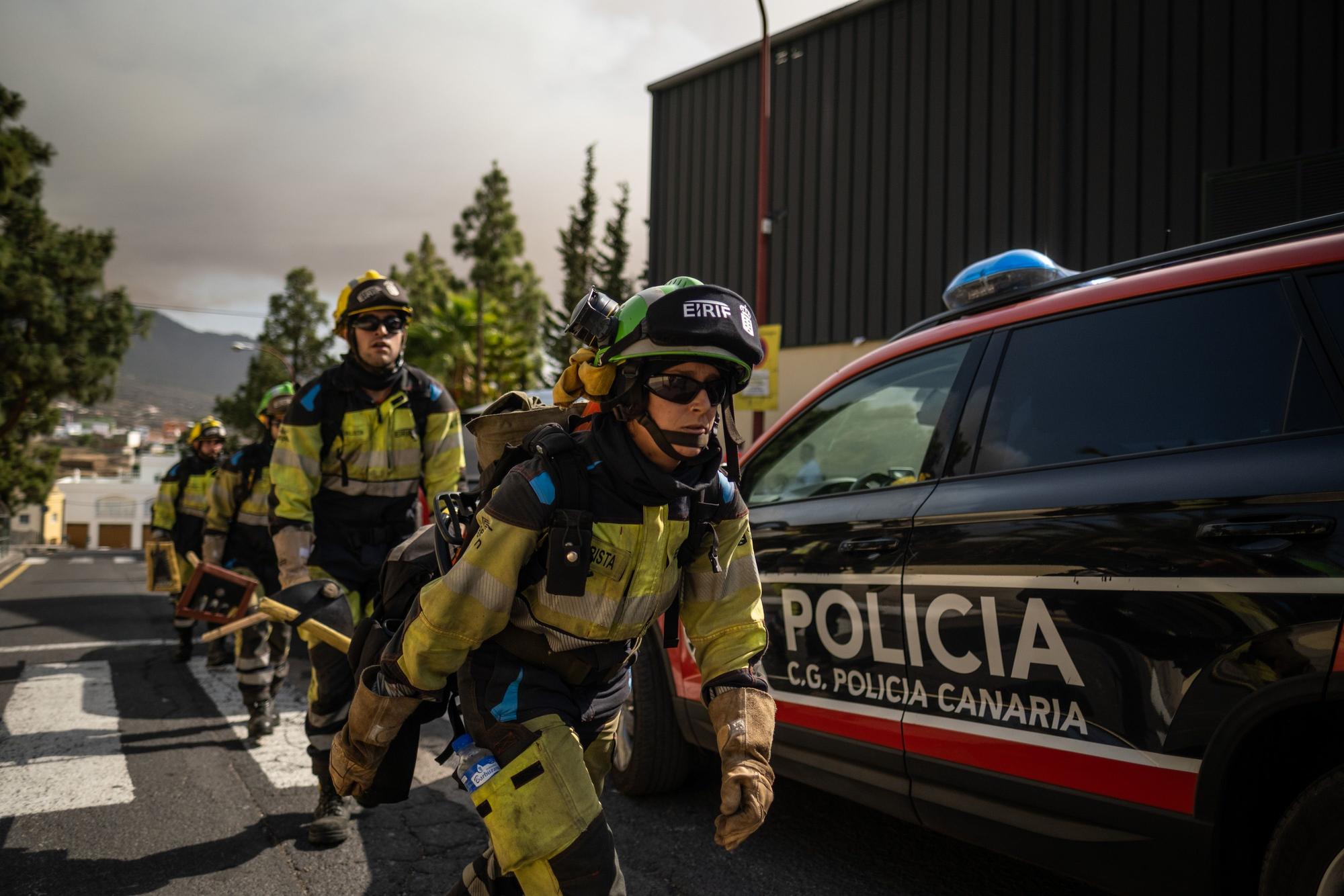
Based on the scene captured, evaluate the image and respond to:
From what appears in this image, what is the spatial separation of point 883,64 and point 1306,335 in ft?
43.4

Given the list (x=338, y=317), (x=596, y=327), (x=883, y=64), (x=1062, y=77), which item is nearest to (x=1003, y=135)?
(x=1062, y=77)

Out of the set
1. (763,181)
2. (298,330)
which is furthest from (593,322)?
(298,330)

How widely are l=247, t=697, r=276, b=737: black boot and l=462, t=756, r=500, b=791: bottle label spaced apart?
3.38 m

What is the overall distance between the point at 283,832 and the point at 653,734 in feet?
4.92

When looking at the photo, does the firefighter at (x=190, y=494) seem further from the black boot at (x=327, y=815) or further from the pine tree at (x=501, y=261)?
the pine tree at (x=501, y=261)

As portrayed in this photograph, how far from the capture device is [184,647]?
715cm

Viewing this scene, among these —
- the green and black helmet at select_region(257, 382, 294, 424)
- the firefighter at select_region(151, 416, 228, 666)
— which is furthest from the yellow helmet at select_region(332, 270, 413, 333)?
the firefighter at select_region(151, 416, 228, 666)

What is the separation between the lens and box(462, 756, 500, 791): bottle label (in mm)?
1982

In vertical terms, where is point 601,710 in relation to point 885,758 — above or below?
above

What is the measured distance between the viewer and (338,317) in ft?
12.7

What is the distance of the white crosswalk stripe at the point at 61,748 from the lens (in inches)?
152

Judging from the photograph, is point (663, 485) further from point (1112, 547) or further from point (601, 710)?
point (1112, 547)

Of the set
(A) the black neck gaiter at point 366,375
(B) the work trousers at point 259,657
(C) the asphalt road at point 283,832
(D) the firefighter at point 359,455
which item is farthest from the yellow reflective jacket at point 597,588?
(B) the work trousers at point 259,657

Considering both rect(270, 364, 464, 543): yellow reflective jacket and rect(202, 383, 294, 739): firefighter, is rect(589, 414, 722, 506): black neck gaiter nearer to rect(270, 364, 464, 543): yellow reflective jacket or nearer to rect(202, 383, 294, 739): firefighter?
rect(270, 364, 464, 543): yellow reflective jacket
